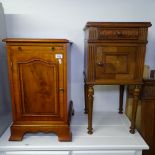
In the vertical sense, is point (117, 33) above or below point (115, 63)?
above

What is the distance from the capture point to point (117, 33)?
3.64 feet

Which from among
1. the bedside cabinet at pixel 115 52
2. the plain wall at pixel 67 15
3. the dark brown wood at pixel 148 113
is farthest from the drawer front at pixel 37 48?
the dark brown wood at pixel 148 113

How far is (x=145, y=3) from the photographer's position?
58.7 inches

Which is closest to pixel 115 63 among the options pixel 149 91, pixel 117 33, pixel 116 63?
pixel 116 63

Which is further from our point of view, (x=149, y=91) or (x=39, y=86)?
(x=149, y=91)

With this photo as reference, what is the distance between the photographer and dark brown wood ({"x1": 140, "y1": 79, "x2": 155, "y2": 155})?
1.41 metres

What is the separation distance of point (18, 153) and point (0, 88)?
1.72 ft

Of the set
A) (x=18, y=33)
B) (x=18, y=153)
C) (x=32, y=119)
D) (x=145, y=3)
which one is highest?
(x=145, y=3)

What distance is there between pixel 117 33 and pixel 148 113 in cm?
79

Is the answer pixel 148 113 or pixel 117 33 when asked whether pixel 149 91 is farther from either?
pixel 117 33

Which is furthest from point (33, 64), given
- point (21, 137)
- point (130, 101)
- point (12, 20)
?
point (130, 101)

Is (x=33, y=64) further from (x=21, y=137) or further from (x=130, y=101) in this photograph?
(x=130, y=101)

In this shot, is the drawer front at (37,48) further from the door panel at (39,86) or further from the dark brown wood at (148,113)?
the dark brown wood at (148,113)

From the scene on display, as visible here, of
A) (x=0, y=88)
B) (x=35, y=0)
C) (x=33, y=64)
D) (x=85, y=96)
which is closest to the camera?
(x=33, y=64)
